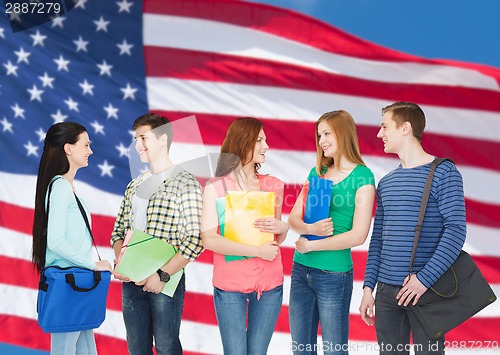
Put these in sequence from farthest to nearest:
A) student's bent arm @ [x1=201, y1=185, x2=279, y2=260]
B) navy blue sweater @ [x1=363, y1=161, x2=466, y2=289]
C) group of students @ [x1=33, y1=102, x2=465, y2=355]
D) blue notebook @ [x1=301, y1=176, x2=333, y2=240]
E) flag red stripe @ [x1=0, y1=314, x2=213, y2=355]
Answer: flag red stripe @ [x1=0, y1=314, x2=213, y2=355], blue notebook @ [x1=301, y1=176, x2=333, y2=240], student's bent arm @ [x1=201, y1=185, x2=279, y2=260], group of students @ [x1=33, y1=102, x2=465, y2=355], navy blue sweater @ [x1=363, y1=161, x2=466, y2=289]

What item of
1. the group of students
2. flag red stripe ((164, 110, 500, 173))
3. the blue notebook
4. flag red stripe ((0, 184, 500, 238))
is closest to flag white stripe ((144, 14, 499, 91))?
flag red stripe ((164, 110, 500, 173))

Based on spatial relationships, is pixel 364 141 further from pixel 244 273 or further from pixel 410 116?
pixel 244 273

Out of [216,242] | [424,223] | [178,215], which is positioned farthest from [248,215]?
[424,223]

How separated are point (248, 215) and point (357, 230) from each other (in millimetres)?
549

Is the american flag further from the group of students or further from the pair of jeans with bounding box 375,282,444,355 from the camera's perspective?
the pair of jeans with bounding box 375,282,444,355

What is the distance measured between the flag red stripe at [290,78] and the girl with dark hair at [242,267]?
7.04ft

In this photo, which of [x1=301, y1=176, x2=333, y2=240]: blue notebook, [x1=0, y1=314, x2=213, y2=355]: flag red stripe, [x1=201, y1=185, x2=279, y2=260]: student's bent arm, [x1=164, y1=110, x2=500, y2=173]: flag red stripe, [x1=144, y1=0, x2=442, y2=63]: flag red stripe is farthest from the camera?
[x1=144, y1=0, x2=442, y2=63]: flag red stripe

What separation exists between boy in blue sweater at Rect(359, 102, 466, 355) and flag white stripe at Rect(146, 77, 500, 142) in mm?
2095

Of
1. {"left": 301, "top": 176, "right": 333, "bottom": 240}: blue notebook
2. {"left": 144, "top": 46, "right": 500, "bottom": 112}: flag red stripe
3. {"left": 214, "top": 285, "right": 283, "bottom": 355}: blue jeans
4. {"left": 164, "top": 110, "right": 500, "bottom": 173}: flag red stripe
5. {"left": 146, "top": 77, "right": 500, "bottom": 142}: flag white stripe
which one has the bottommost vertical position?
{"left": 214, "top": 285, "right": 283, "bottom": 355}: blue jeans

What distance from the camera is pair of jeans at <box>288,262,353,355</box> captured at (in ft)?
11.1

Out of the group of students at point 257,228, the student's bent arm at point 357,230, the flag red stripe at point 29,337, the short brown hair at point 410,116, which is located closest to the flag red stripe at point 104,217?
the flag red stripe at point 29,337

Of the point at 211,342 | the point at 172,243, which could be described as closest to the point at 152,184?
the point at 172,243

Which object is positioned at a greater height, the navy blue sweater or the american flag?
the american flag

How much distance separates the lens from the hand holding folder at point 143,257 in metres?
3.38
